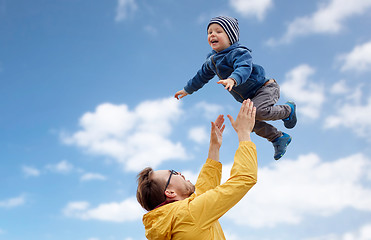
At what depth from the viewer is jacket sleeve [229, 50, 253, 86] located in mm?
4777

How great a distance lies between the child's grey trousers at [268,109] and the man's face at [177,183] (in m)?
1.46

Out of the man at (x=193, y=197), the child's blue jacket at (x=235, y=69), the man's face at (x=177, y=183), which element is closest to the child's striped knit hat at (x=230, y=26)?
the child's blue jacket at (x=235, y=69)

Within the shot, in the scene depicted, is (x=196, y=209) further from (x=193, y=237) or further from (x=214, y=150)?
(x=214, y=150)

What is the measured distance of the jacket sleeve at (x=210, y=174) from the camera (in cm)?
493

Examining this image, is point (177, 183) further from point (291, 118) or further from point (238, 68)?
point (291, 118)

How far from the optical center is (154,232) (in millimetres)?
3906

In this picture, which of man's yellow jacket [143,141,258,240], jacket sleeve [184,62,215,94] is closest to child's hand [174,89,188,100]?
jacket sleeve [184,62,215,94]

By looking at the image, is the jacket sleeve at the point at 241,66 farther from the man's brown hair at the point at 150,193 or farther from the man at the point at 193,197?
the man's brown hair at the point at 150,193

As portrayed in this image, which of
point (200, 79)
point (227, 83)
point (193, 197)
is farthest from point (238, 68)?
point (193, 197)

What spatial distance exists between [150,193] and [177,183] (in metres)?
0.33

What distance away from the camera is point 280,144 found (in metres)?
5.95

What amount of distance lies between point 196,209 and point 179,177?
66cm

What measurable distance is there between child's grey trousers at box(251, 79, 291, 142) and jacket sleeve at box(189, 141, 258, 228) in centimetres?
146

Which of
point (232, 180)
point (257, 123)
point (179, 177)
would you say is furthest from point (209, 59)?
point (232, 180)
